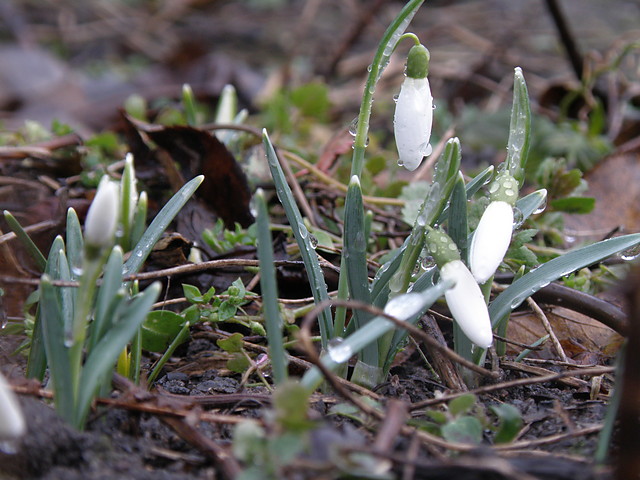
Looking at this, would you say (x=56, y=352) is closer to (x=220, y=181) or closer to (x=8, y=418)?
(x=8, y=418)

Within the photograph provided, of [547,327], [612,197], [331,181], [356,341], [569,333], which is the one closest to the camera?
A: [356,341]

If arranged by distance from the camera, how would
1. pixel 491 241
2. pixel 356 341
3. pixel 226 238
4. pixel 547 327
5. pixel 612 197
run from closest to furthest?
pixel 356 341 < pixel 491 241 < pixel 547 327 < pixel 226 238 < pixel 612 197

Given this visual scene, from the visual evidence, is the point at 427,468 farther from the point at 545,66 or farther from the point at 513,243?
the point at 545,66

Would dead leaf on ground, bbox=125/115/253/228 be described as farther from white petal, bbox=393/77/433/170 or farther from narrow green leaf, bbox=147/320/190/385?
white petal, bbox=393/77/433/170

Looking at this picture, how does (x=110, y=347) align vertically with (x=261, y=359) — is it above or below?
above

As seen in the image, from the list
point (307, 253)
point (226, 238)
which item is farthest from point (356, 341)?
point (226, 238)

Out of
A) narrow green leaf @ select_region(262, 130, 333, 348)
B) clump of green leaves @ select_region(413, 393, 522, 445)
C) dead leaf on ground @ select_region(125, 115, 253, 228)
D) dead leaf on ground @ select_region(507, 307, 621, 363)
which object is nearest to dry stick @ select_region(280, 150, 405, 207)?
dead leaf on ground @ select_region(125, 115, 253, 228)
